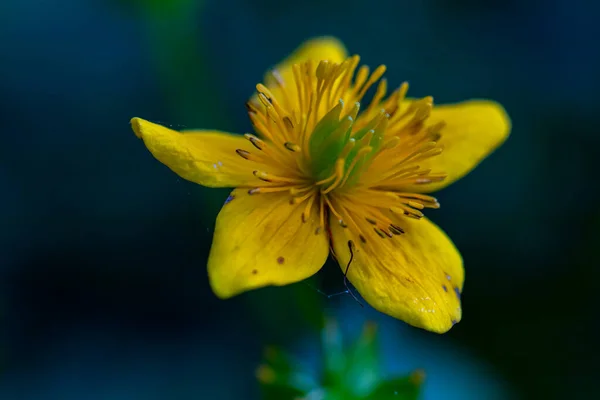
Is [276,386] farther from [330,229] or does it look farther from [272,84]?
[272,84]

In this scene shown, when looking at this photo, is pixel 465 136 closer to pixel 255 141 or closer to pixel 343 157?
pixel 343 157

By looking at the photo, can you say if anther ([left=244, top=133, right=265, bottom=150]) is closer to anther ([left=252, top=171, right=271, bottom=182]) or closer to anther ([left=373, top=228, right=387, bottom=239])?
anther ([left=252, top=171, right=271, bottom=182])

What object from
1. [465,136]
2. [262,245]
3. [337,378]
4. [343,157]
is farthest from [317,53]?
[337,378]

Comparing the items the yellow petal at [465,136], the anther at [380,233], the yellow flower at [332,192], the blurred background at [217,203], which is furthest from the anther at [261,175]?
the blurred background at [217,203]

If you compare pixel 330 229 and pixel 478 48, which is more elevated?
pixel 478 48

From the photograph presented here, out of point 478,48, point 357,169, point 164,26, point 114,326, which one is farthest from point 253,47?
point 357,169

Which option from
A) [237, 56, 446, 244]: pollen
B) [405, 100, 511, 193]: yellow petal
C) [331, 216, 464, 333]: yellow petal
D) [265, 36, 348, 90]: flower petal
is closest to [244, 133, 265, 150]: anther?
[237, 56, 446, 244]: pollen
